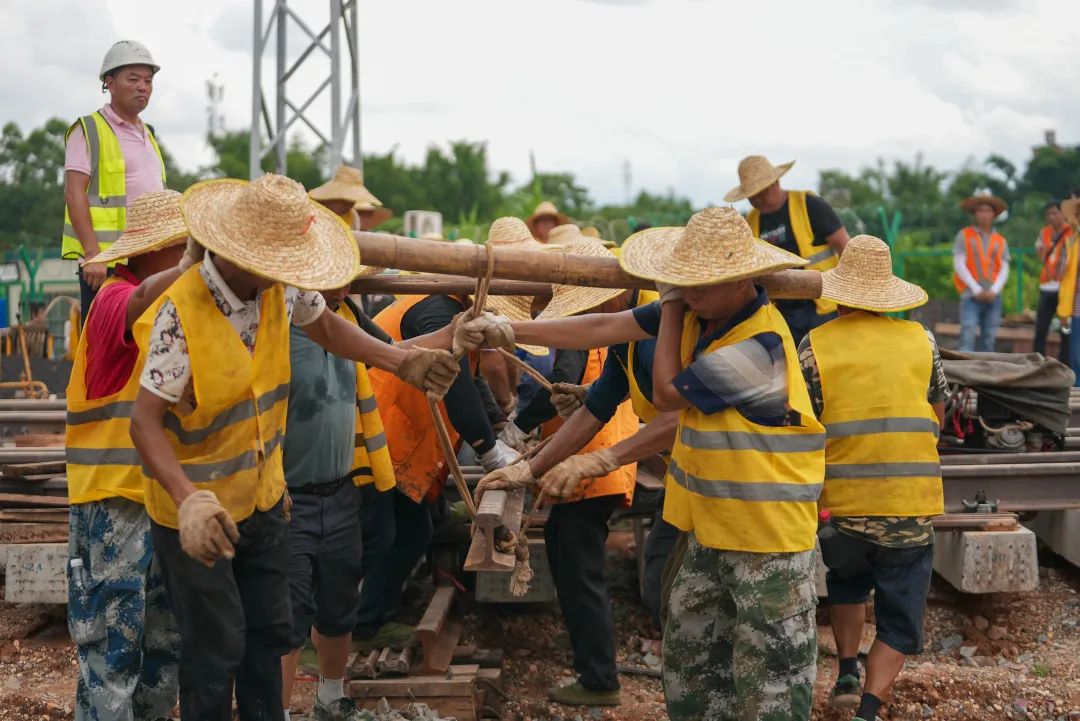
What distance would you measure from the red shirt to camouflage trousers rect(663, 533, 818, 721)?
1.94 meters

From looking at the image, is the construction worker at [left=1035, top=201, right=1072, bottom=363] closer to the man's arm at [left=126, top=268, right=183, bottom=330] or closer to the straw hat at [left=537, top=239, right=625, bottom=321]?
the straw hat at [left=537, top=239, right=625, bottom=321]

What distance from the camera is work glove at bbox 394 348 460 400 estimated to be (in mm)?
3863

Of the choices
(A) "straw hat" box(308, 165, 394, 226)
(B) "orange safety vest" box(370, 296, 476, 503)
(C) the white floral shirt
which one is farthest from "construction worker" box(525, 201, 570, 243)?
(C) the white floral shirt

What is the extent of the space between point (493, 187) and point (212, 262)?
40.5m

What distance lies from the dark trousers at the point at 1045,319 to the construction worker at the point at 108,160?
8.73 meters

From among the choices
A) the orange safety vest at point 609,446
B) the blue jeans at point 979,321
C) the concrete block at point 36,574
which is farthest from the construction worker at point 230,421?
the blue jeans at point 979,321

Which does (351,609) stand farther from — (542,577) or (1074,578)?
(1074,578)

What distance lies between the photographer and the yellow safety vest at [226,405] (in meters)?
3.26

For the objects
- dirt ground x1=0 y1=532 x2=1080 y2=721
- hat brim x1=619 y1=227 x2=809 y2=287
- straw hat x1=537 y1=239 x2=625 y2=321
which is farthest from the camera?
dirt ground x1=0 y1=532 x2=1080 y2=721

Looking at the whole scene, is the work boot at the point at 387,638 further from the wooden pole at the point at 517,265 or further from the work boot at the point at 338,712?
the wooden pole at the point at 517,265

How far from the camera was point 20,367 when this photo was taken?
17078 millimetres

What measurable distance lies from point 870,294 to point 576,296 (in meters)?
1.17

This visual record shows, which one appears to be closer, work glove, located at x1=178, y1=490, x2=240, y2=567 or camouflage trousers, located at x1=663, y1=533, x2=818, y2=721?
work glove, located at x1=178, y1=490, x2=240, y2=567

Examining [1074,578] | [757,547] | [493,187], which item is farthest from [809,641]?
[493,187]
